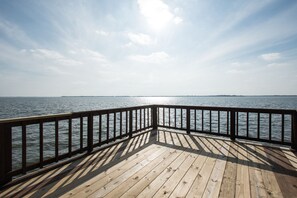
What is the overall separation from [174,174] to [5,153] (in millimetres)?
2432

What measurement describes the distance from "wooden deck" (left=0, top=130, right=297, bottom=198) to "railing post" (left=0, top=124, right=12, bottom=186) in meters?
0.22

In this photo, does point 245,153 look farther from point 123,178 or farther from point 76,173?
point 76,173

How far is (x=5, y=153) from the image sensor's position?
6.82 feet

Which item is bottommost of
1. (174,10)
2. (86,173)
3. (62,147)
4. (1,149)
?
(62,147)

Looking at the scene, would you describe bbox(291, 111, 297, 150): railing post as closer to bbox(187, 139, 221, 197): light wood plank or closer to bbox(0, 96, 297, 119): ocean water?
bbox(187, 139, 221, 197): light wood plank

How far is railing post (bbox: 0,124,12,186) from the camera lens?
80.4 inches

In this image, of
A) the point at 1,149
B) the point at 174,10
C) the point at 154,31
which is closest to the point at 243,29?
the point at 174,10

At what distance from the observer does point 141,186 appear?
1984mm

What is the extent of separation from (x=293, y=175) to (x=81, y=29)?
7.29 meters

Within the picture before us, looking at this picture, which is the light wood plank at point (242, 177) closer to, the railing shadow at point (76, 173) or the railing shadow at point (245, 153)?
the railing shadow at point (245, 153)

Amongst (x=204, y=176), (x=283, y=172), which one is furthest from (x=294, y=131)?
(x=204, y=176)

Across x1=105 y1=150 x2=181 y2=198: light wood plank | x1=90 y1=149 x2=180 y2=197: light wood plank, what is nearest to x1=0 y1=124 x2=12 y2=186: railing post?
x1=90 y1=149 x2=180 y2=197: light wood plank

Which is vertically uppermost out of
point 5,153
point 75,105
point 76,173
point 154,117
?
point 154,117

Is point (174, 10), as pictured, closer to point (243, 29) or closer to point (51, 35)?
point (243, 29)
